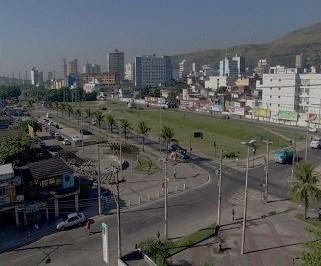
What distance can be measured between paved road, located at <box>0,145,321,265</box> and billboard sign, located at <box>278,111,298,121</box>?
47.4 m

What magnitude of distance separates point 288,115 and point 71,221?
72.1 m

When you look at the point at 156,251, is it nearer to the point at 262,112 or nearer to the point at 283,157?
the point at 283,157

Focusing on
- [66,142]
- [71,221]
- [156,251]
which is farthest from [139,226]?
[66,142]

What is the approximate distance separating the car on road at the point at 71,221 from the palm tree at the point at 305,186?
19.8 m

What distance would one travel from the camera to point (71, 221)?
35.8 meters

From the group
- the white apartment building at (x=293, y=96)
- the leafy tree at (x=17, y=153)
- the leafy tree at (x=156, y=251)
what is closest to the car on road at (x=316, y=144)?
the white apartment building at (x=293, y=96)

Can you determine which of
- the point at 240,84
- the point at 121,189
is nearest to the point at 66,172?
the point at 121,189

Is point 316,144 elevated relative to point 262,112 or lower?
lower

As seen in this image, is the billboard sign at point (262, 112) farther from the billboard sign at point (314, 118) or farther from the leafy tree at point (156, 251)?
the leafy tree at point (156, 251)

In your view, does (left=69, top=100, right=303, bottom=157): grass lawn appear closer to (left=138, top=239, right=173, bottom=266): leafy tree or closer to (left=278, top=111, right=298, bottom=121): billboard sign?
(left=278, top=111, right=298, bottom=121): billboard sign

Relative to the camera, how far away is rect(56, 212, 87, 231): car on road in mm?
35381

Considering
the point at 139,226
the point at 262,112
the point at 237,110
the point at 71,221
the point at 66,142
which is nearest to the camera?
the point at 139,226

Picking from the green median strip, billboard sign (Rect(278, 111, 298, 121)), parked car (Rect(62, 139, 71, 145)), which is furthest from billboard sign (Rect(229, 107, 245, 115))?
the green median strip

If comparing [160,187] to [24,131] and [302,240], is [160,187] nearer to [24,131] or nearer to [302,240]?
[302,240]
